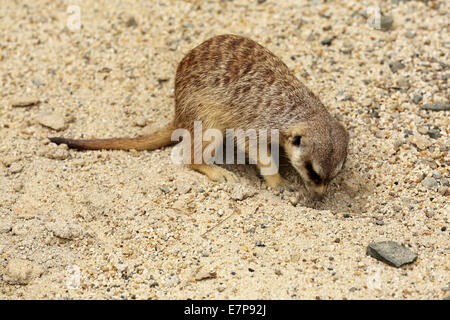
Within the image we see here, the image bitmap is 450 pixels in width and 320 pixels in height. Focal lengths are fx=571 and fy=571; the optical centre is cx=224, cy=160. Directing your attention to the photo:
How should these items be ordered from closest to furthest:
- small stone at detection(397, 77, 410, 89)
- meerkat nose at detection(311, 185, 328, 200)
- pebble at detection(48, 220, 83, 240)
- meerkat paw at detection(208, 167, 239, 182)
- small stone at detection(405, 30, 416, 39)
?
1. pebble at detection(48, 220, 83, 240)
2. meerkat nose at detection(311, 185, 328, 200)
3. meerkat paw at detection(208, 167, 239, 182)
4. small stone at detection(397, 77, 410, 89)
5. small stone at detection(405, 30, 416, 39)

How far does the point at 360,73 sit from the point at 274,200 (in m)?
1.36

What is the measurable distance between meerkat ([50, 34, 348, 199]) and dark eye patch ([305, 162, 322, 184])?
1 cm

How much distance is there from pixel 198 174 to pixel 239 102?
21.3 inches

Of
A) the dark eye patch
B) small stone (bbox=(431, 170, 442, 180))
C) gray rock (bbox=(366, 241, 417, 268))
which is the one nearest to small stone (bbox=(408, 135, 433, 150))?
small stone (bbox=(431, 170, 442, 180))

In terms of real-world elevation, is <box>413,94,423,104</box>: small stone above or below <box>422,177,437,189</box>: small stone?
above

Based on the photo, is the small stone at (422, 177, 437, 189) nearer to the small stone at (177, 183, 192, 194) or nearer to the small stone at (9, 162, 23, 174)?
the small stone at (177, 183, 192, 194)

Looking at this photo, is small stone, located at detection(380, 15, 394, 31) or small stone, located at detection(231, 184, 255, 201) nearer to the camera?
small stone, located at detection(231, 184, 255, 201)

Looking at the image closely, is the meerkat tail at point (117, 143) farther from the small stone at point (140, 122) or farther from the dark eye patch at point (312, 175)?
the dark eye patch at point (312, 175)

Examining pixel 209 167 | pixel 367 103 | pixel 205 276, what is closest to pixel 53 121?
pixel 209 167

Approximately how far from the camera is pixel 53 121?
4.10 meters

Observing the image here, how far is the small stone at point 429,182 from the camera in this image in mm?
3512

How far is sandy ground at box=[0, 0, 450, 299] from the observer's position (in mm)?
2920

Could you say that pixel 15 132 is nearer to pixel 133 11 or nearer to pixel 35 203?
pixel 35 203

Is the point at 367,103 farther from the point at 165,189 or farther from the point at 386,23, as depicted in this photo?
the point at 165,189
